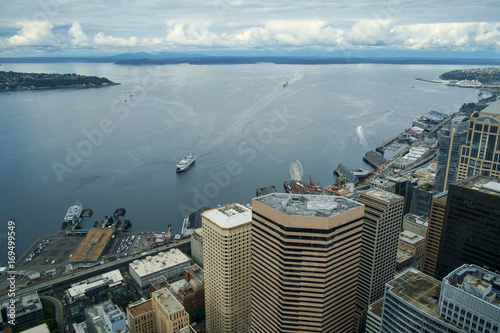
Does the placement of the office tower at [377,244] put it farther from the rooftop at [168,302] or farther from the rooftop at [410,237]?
the rooftop at [168,302]

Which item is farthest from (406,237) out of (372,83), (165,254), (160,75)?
(160,75)

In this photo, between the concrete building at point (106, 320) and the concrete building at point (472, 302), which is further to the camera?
the concrete building at point (106, 320)

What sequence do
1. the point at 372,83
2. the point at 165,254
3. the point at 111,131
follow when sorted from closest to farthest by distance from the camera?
1. the point at 165,254
2. the point at 111,131
3. the point at 372,83

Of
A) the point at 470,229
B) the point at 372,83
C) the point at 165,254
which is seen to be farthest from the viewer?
the point at 372,83

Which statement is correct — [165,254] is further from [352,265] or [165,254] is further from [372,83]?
[372,83]

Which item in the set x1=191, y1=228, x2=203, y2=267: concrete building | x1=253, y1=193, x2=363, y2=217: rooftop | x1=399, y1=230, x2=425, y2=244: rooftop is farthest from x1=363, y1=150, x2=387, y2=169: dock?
x1=253, y1=193, x2=363, y2=217: rooftop

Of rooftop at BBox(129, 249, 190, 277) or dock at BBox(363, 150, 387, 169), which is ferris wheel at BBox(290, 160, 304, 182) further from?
rooftop at BBox(129, 249, 190, 277)

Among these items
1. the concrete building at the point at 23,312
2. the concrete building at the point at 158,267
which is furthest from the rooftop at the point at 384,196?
the concrete building at the point at 23,312
